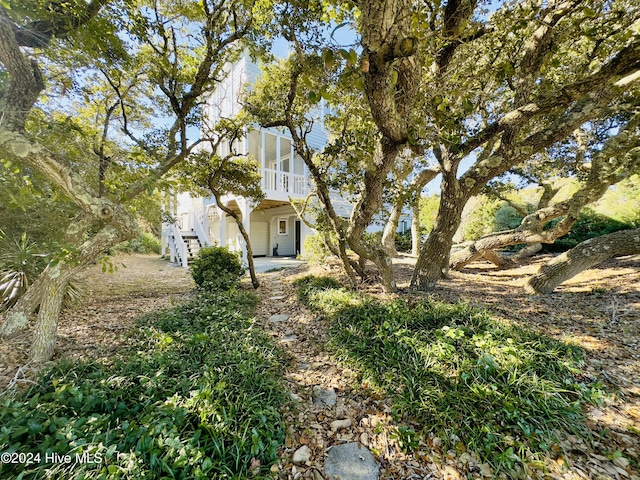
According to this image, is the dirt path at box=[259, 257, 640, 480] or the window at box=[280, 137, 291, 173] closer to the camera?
the dirt path at box=[259, 257, 640, 480]

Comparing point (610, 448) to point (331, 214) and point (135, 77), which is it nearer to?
point (331, 214)

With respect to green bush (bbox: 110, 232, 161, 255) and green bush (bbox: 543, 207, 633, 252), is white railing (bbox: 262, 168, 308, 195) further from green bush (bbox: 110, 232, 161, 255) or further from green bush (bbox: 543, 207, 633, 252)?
green bush (bbox: 543, 207, 633, 252)

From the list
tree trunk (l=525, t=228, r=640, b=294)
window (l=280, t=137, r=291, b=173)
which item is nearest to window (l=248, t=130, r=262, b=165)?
window (l=280, t=137, r=291, b=173)

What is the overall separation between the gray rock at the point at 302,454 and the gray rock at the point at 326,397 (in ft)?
1.37

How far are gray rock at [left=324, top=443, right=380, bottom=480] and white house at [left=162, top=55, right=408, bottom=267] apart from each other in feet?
18.0

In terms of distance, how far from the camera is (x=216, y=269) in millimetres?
5398

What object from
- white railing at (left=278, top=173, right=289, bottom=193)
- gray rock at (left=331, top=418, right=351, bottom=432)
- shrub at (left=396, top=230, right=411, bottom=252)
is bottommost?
gray rock at (left=331, top=418, right=351, bottom=432)

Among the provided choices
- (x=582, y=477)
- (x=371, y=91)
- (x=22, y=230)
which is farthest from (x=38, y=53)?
(x=582, y=477)

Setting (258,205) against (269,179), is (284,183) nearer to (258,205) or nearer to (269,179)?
→ (269,179)

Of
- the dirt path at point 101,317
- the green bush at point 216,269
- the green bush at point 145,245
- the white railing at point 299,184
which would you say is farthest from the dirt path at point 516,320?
the green bush at point 145,245

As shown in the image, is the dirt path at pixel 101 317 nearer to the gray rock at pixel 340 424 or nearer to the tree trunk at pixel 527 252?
the gray rock at pixel 340 424

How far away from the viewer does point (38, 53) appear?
10.4ft

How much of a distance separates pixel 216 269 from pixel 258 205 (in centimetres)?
422

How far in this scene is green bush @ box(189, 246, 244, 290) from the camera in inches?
200
